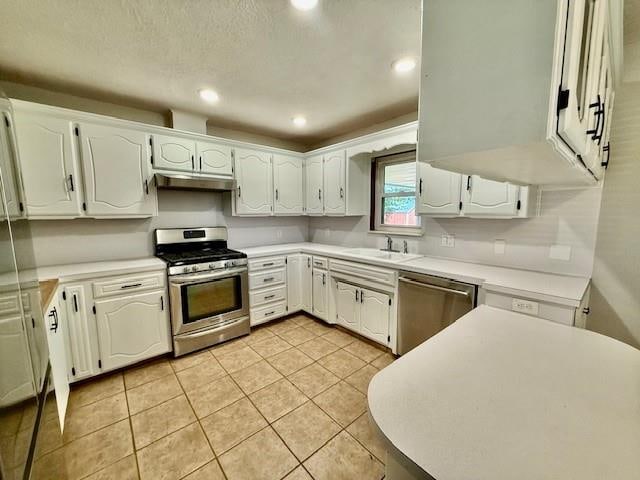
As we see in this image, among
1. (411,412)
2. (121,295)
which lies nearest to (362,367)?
(411,412)

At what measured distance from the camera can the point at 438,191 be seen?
2332 mm

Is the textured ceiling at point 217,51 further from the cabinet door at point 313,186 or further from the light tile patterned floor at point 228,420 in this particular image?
the light tile patterned floor at point 228,420

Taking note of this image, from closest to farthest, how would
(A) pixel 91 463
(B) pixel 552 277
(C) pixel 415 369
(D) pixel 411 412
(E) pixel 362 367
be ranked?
(D) pixel 411 412 → (C) pixel 415 369 → (A) pixel 91 463 → (B) pixel 552 277 → (E) pixel 362 367

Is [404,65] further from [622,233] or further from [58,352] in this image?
[58,352]

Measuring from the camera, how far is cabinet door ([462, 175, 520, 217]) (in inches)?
76.7

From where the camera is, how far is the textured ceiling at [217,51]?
4.63 feet

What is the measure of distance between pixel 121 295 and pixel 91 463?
3.77 feet

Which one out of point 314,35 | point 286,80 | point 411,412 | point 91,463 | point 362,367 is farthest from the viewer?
point 362,367

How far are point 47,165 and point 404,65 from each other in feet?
9.38

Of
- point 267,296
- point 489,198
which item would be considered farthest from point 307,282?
point 489,198

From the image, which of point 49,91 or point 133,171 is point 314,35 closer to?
point 133,171

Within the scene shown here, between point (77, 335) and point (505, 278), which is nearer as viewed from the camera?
point (505, 278)

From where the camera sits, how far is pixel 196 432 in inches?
66.7

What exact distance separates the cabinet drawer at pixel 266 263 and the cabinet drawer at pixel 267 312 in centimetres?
47
